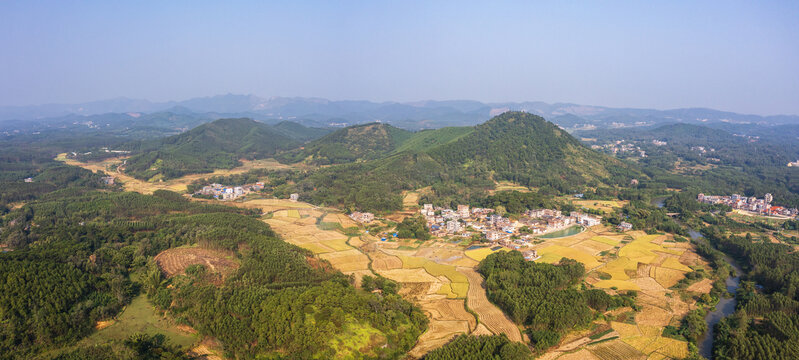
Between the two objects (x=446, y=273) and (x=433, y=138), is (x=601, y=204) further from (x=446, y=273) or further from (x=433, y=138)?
(x=433, y=138)

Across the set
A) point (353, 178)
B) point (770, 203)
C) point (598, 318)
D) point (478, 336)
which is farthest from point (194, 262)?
point (770, 203)

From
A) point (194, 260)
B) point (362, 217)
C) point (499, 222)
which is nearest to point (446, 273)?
point (499, 222)

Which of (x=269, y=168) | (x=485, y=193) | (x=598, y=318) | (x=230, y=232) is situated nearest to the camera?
(x=598, y=318)

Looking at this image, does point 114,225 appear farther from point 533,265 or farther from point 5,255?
point 533,265

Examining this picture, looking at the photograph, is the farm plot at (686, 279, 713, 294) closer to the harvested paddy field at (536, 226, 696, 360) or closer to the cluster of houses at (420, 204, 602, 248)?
the harvested paddy field at (536, 226, 696, 360)

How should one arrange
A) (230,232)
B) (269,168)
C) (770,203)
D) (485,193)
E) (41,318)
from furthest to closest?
(269,168), (485,193), (770,203), (230,232), (41,318)

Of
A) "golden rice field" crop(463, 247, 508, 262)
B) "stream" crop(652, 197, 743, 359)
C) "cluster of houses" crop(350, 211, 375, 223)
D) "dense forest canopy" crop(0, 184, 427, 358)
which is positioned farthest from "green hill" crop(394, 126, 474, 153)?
"stream" crop(652, 197, 743, 359)

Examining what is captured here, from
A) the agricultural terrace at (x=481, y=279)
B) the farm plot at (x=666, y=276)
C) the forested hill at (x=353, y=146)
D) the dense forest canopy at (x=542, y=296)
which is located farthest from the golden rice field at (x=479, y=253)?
the forested hill at (x=353, y=146)
